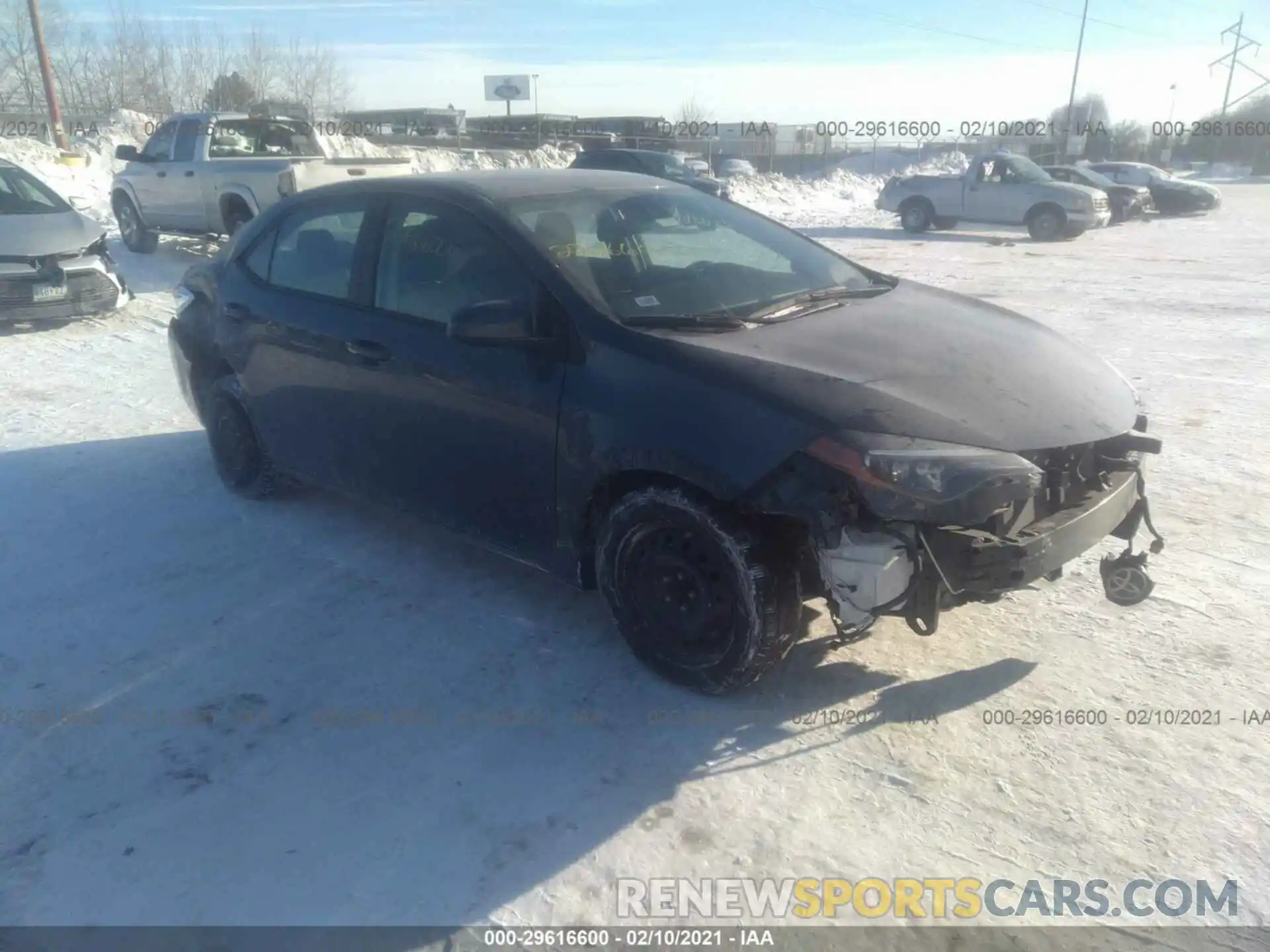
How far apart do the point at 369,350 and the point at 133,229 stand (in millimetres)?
11852

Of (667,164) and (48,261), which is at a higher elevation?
(667,164)

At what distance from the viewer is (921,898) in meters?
2.56

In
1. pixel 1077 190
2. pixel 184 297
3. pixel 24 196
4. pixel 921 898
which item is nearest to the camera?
pixel 921 898

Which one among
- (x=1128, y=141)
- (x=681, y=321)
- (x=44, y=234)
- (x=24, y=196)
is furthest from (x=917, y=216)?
(x=1128, y=141)

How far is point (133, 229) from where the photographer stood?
13977 mm

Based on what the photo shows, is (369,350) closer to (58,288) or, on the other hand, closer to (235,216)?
A: (58,288)

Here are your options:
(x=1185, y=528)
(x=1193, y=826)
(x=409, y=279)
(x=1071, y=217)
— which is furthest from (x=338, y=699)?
(x=1071, y=217)

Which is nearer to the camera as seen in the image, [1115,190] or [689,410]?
[689,410]

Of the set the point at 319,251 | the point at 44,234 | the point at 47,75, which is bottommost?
the point at 44,234

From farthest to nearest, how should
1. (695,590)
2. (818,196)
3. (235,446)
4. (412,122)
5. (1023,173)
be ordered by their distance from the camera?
(412,122)
(818,196)
(1023,173)
(235,446)
(695,590)

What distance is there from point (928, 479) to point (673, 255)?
174 centimetres

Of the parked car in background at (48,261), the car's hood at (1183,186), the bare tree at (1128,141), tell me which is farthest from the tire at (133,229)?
the bare tree at (1128,141)

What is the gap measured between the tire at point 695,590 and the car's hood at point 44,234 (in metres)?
8.28

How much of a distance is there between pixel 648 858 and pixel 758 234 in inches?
115
